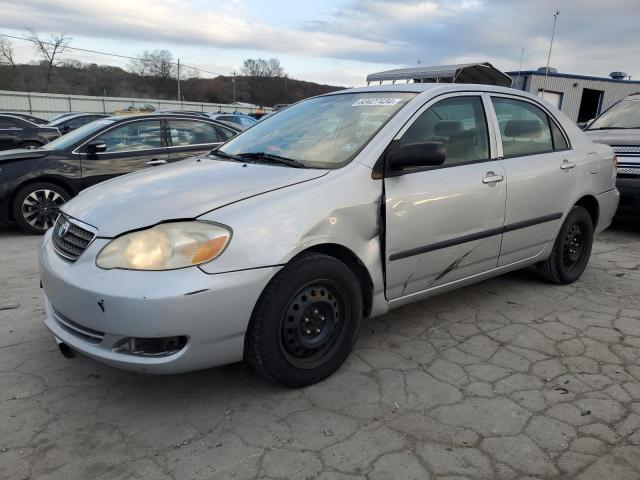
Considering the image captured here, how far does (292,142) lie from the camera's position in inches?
128

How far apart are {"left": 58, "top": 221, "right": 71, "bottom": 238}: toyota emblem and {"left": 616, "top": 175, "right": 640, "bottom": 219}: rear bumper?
605 cm

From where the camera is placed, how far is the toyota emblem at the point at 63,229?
268 centimetres

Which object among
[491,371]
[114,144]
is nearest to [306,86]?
[114,144]

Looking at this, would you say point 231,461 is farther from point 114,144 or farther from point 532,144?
point 114,144

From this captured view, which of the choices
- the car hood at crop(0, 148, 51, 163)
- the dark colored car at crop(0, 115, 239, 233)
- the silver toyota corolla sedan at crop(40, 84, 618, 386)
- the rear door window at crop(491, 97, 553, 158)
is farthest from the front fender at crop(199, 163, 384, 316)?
the car hood at crop(0, 148, 51, 163)

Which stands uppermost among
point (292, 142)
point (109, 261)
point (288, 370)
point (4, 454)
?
Answer: point (292, 142)

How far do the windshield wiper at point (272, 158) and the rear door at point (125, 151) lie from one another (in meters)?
3.66

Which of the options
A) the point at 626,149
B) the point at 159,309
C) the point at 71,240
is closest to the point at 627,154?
the point at 626,149

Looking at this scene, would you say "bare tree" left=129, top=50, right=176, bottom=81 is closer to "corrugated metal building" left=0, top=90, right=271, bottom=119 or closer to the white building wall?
"corrugated metal building" left=0, top=90, right=271, bottom=119

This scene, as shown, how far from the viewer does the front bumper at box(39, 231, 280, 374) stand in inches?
85.3

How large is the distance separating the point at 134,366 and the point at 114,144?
5.14 meters

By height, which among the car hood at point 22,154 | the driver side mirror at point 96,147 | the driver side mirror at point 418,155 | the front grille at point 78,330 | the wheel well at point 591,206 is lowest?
the front grille at point 78,330

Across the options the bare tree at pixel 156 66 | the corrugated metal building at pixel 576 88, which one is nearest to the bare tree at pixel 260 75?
the bare tree at pixel 156 66

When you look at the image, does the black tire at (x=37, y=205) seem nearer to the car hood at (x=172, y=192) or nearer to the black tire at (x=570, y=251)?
the car hood at (x=172, y=192)
